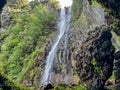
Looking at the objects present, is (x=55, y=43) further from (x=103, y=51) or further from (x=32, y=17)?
(x=103, y=51)

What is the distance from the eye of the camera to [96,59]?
23047 millimetres

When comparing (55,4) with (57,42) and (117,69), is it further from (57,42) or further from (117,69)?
(117,69)

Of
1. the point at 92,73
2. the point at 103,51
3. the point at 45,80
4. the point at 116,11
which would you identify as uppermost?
the point at 116,11

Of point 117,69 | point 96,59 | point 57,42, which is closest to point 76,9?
point 57,42

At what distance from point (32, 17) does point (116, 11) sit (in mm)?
37843

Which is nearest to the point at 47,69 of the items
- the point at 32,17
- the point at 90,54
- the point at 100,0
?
the point at 32,17

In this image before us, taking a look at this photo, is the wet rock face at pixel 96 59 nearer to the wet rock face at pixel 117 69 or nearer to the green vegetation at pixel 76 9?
the wet rock face at pixel 117 69

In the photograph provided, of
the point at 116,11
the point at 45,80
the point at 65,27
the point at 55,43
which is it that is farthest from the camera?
the point at 65,27

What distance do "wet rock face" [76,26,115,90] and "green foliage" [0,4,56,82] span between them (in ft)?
73.7

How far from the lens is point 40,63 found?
4444 centimetres

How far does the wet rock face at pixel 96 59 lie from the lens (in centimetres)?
2266

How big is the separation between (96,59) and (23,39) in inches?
1303

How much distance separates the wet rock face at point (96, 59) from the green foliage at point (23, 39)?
22.5 m

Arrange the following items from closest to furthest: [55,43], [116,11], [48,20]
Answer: [116,11]
[55,43]
[48,20]
